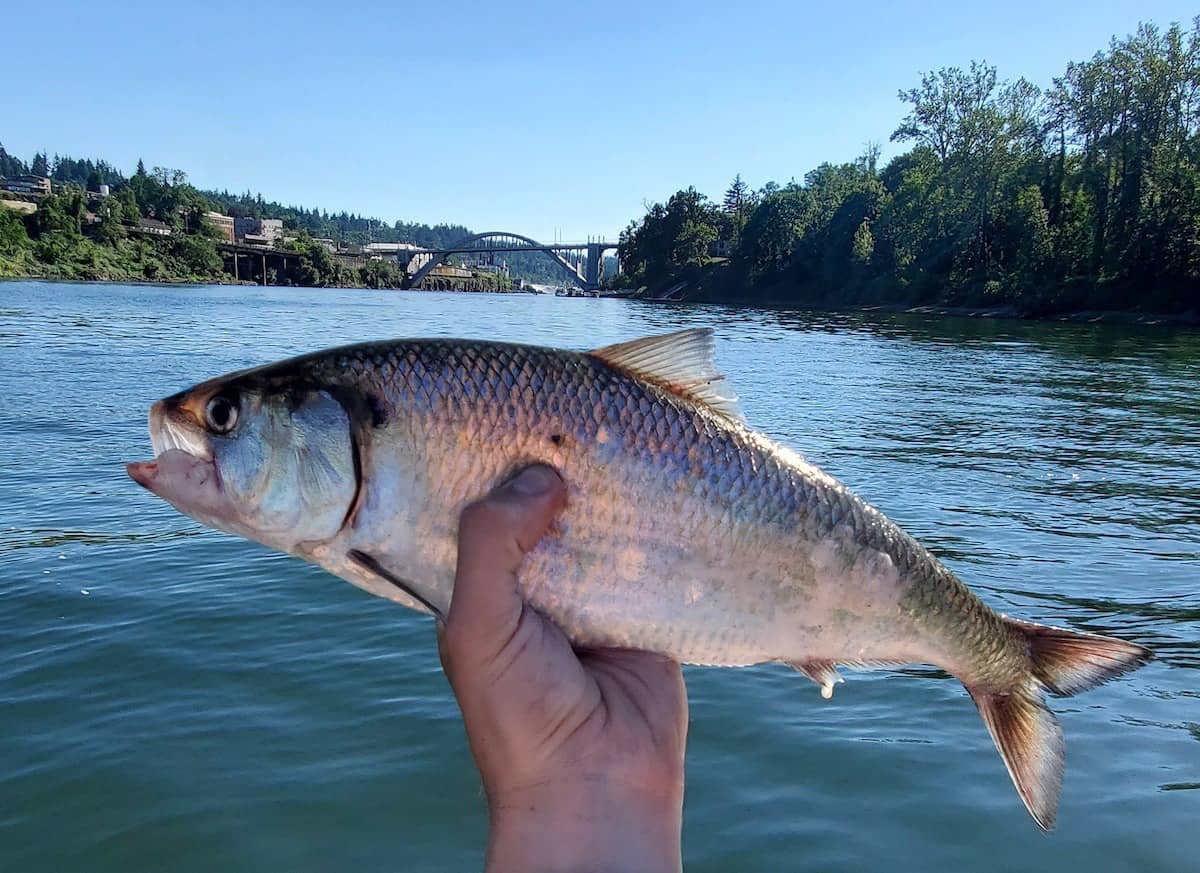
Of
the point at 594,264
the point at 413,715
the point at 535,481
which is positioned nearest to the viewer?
the point at 535,481

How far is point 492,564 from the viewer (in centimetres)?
232

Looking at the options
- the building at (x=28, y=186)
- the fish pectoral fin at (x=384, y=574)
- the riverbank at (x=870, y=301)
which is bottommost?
the fish pectoral fin at (x=384, y=574)

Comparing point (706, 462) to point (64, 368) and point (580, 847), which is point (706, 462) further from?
point (64, 368)

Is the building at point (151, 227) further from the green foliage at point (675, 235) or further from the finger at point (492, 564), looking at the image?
the finger at point (492, 564)

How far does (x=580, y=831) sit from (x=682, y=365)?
4.63 ft

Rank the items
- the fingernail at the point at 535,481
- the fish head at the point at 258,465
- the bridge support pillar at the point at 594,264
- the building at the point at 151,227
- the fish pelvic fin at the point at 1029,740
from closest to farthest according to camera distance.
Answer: the fingernail at the point at 535,481
the fish head at the point at 258,465
the fish pelvic fin at the point at 1029,740
the building at the point at 151,227
the bridge support pillar at the point at 594,264

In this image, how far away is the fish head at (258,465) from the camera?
253 centimetres

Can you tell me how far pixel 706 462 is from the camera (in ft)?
8.84

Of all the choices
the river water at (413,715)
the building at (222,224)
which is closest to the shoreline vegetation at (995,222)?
the building at (222,224)

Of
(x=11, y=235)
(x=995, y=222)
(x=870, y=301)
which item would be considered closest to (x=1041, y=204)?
(x=995, y=222)

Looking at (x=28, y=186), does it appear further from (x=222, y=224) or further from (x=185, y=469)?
(x=185, y=469)

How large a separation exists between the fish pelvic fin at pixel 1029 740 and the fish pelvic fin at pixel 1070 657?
0.07m

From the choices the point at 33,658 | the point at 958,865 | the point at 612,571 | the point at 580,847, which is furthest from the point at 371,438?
the point at 33,658

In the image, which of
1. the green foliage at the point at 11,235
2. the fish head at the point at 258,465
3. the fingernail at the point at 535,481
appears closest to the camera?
the fingernail at the point at 535,481
